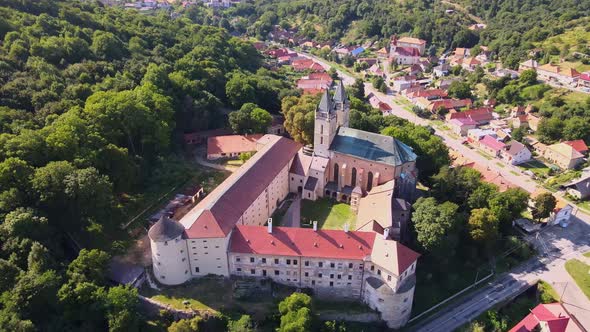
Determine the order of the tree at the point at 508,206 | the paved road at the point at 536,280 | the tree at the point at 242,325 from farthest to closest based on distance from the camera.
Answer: the tree at the point at 508,206
the paved road at the point at 536,280
the tree at the point at 242,325

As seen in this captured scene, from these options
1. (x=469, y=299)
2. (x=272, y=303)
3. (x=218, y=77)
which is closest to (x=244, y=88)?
(x=218, y=77)

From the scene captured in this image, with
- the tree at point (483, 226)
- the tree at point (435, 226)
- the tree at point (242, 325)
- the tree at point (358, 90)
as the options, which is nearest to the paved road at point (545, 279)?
the tree at point (483, 226)

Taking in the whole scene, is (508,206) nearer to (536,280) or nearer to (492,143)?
(536,280)

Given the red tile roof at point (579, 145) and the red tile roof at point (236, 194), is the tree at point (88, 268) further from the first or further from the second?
the red tile roof at point (579, 145)

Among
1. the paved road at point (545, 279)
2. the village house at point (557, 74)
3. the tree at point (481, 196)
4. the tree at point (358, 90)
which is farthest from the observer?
the tree at point (358, 90)

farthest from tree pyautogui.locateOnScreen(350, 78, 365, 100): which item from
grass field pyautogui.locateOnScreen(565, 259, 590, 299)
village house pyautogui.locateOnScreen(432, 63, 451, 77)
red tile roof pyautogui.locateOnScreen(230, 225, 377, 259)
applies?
red tile roof pyautogui.locateOnScreen(230, 225, 377, 259)

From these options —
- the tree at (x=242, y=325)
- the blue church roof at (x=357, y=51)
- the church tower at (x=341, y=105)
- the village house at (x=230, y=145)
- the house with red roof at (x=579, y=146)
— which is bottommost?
the house with red roof at (x=579, y=146)

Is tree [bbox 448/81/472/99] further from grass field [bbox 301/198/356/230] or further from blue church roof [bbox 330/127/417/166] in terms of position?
grass field [bbox 301/198/356/230]
